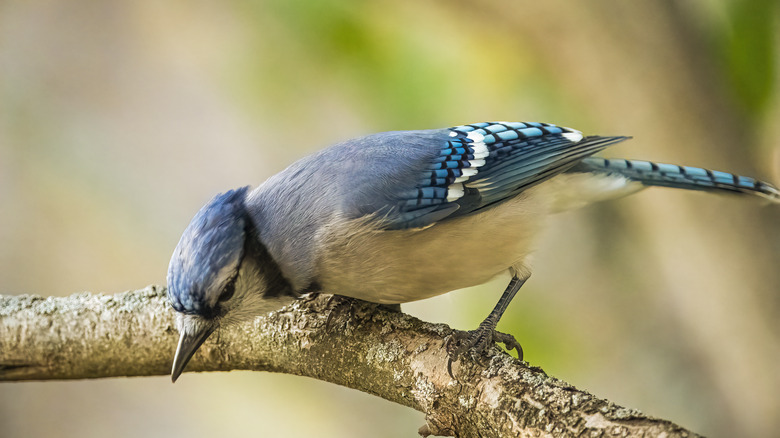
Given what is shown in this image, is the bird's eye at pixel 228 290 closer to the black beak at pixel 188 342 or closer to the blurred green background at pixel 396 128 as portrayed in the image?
the black beak at pixel 188 342

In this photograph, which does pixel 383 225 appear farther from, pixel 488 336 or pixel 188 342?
pixel 188 342

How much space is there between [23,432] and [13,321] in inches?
44.4

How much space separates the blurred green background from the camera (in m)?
1.48

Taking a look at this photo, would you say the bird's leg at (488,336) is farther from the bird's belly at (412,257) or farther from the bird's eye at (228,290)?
the bird's eye at (228,290)

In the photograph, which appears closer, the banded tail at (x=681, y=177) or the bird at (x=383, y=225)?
the bird at (x=383, y=225)

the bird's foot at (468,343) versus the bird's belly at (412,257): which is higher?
the bird's belly at (412,257)

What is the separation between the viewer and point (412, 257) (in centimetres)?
104

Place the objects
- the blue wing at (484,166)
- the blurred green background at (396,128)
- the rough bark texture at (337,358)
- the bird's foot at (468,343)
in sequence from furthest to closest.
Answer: the blurred green background at (396,128) < the blue wing at (484,166) < the bird's foot at (468,343) < the rough bark texture at (337,358)

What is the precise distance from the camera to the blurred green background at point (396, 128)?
58.3 inches

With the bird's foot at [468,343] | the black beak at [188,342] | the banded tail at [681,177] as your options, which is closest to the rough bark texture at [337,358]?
the bird's foot at [468,343]

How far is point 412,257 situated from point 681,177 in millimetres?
512

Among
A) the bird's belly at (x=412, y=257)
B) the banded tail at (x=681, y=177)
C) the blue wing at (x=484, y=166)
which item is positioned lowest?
the bird's belly at (x=412, y=257)

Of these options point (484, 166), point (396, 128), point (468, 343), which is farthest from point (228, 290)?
point (396, 128)

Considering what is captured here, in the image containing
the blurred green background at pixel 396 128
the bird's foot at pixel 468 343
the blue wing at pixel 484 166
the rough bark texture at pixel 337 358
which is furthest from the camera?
the blurred green background at pixel 396 128
